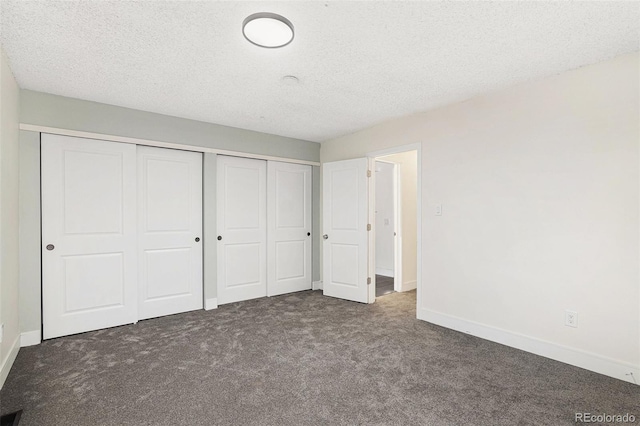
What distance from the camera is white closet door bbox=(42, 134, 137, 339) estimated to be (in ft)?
10.3

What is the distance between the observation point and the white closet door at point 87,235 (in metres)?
3.13

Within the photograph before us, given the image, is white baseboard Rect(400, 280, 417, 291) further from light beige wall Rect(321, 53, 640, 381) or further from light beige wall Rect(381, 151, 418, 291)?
light beige wall Rect(321, 53, 640, 381)

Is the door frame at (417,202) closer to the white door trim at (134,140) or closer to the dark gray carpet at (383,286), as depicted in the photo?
the dark gray carpet at (383,286)

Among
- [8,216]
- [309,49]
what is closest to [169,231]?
[8,216]

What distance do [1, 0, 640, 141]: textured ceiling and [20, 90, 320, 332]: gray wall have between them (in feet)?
0.50

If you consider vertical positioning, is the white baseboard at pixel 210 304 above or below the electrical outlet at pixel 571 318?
below

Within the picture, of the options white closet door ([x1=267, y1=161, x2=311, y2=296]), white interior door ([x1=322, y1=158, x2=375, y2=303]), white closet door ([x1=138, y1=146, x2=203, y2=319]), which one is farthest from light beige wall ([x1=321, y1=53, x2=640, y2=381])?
white closet door ([x1=138, y1=146, x2=203, y2=319])

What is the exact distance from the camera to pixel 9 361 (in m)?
2.47

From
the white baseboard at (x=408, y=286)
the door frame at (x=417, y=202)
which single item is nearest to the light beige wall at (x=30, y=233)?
the door frame at (x=417, y=202)

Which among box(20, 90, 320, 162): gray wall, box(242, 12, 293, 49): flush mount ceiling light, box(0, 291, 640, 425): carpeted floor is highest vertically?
box(242, 12, 293, 49): flush mount ceiling light

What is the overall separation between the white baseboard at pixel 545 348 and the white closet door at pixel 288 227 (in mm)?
2187

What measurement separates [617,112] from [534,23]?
108 cm

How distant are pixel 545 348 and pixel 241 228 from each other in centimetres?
368

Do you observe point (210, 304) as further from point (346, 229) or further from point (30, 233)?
point (346, 229)
